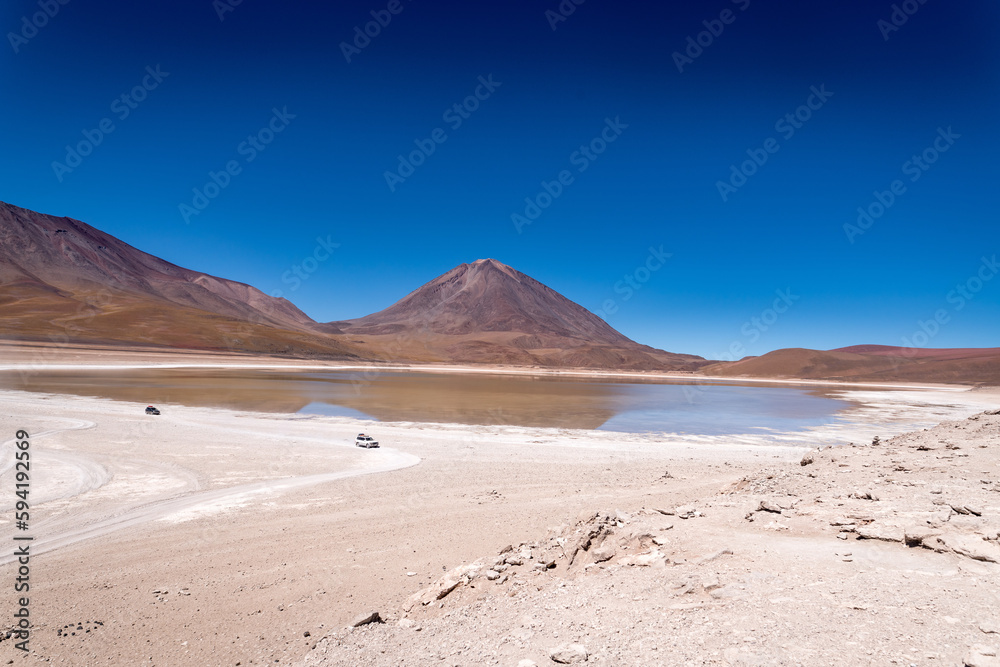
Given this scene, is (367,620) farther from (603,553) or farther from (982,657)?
(982,657)

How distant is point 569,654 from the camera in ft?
13.6

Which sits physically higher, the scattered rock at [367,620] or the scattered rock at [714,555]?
the scattered rock at [714,555]

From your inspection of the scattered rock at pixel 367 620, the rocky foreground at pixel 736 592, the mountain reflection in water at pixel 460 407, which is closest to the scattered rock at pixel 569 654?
the rocky foreground at pixel 736 592

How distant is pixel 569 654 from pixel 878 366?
477 ft

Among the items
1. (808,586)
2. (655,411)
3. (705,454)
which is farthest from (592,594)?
(655,411)

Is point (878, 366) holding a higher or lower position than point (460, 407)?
higher

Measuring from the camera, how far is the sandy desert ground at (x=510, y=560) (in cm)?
432

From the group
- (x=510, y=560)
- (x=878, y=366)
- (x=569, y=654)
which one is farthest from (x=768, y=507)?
(x=878, y=366)

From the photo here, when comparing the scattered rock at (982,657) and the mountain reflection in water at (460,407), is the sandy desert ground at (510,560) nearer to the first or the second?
the scattered rock at (982,657)

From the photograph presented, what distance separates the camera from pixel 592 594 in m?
5.44

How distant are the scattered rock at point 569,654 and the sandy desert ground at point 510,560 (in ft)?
0.08

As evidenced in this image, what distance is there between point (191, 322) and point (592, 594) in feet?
505

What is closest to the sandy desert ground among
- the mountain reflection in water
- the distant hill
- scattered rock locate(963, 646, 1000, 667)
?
scattered rock locate(963, 646, 1000, 667)

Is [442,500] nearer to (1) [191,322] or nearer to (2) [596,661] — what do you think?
(2) [596,661]
